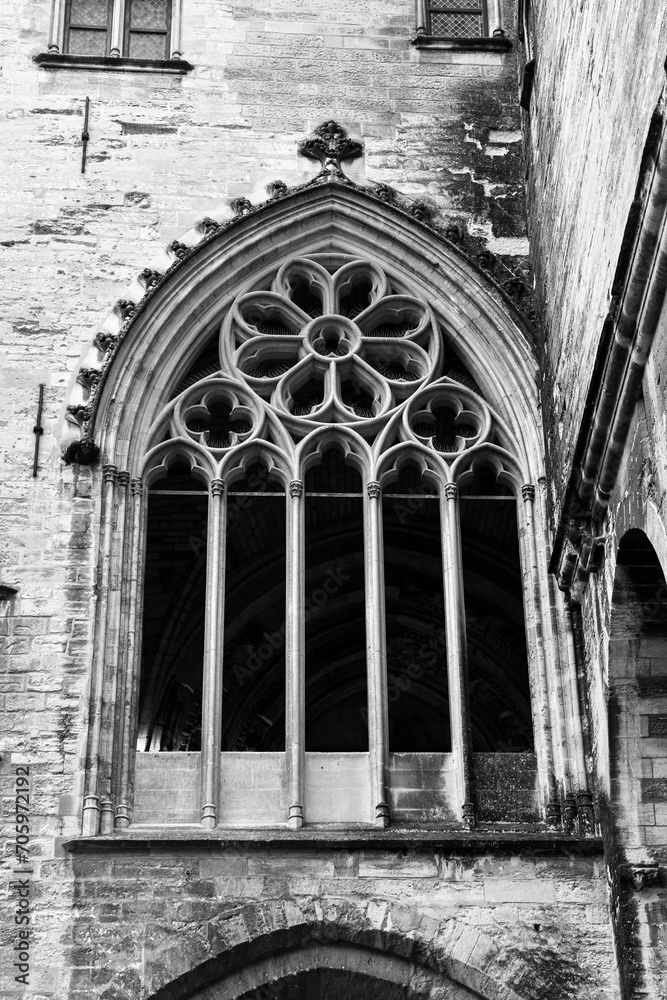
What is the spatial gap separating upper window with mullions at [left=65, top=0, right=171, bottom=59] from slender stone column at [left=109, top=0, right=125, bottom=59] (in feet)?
0.07

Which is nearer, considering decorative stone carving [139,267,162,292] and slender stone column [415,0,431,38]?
decorative stone carving [139,267,162,292]

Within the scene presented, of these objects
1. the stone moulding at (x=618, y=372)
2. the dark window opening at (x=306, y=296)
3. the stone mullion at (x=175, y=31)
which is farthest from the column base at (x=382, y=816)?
the stone mullion at (x=175, y=31)

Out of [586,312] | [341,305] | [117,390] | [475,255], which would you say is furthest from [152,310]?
[586,312]

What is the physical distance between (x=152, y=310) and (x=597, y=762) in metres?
4.78

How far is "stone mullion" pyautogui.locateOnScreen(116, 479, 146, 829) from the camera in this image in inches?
441

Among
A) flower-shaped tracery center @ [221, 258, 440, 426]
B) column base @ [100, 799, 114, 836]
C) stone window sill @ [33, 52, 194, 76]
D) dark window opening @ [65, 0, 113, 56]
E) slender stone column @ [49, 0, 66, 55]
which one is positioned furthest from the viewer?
dark window opening @ [65, 0, 113, 56]

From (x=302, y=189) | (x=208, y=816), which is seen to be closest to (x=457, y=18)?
(x=302, y=189)

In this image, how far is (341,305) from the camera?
44.8 feet

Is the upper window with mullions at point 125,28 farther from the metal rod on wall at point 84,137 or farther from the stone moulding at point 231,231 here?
the stone moulding at point 231,231

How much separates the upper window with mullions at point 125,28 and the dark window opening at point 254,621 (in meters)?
3.76

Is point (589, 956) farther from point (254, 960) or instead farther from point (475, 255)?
point (475, 255)

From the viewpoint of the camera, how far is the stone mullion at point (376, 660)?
443 inches

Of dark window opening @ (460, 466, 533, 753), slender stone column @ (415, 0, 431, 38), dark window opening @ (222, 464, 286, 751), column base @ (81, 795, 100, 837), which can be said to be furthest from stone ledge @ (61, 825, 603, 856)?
slender stone column @ (415, 0, 431, 38)

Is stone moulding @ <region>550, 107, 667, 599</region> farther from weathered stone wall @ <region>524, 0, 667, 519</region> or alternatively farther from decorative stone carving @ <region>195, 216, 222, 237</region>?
decorative stone carving @ <region>195, 216, 222, 237</region>
